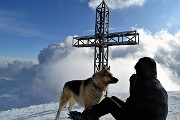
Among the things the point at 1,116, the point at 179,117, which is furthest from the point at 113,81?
the point at 1,116

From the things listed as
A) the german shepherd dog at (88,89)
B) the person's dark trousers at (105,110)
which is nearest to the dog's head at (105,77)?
the german shepherd dog at (88,89)

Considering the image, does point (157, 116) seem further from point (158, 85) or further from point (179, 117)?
point (179, 117)

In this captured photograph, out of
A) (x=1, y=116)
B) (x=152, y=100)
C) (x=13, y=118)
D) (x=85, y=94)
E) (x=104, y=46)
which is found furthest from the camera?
(x=104, y=46)

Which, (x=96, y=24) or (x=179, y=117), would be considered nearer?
(x=179, y=117)

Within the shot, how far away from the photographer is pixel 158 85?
5605 mm

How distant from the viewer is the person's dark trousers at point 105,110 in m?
6.07

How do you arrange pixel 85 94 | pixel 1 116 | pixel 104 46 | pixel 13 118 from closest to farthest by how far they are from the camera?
pixel 85 94, pixel 13 118, pixel 1 116, pixel 104 46

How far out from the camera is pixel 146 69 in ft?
18.1

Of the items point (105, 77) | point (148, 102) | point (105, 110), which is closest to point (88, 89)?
point (105, 77)

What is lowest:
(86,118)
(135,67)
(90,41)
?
(86,118)

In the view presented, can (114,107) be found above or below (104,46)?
below

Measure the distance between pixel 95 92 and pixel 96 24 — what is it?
31.6 feet

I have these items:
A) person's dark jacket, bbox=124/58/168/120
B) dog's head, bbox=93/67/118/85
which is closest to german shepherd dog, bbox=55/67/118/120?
dog's head, bbox=93/67/118/85

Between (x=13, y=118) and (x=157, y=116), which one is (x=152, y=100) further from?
(x=13, y=118)
